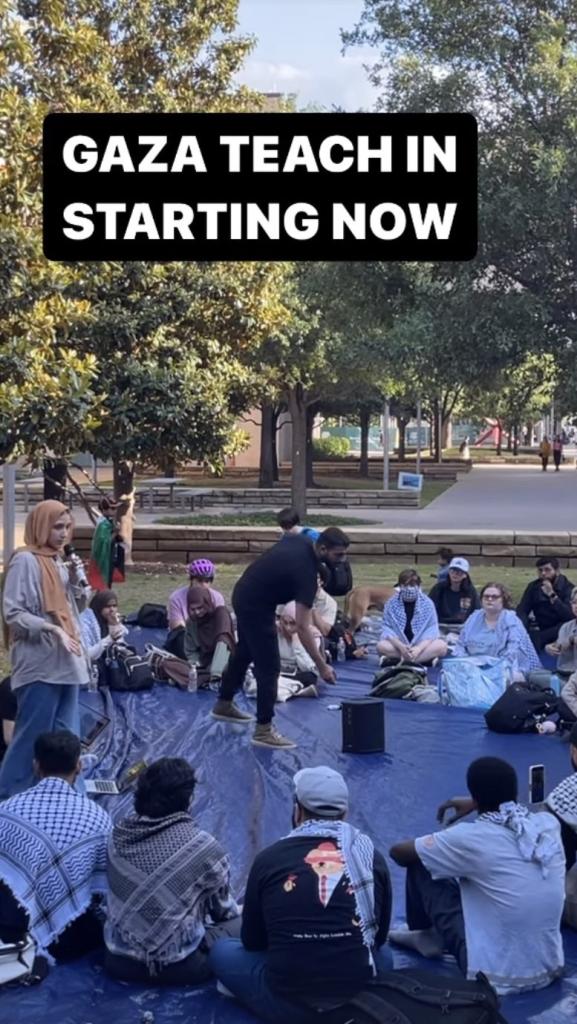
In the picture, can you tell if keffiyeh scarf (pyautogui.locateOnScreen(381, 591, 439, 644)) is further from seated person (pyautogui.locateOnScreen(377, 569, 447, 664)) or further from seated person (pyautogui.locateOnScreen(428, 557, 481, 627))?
seated person (pyautogui.locateOnScreen(428, 557, 481, 627))

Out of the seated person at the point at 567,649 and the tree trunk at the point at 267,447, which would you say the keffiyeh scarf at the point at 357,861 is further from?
the tree trunk at the point at 267,447

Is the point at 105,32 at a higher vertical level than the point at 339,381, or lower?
higher

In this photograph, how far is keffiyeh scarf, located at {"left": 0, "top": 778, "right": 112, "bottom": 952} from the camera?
496cm

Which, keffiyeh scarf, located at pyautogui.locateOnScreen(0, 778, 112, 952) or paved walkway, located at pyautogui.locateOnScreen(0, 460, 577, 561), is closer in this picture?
keffiyeh scarf, located at pyautogui.locateOnScreen(0, 778, 112, 952)

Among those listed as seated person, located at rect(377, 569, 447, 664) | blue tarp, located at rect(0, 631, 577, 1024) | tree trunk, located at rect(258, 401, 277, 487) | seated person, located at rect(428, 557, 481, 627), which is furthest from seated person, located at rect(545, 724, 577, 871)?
tree trunk, located at rect(258, 401, 277, 487)

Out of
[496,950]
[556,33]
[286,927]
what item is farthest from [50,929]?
[556,33]

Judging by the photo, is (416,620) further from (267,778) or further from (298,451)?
(298,451)

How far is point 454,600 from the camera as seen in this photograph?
1266cm

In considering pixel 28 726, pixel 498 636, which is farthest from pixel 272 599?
pixel 498 636

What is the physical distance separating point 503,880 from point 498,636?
5.62 meters

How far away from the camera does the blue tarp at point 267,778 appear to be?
4824 mm

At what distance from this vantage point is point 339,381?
29.1 meters

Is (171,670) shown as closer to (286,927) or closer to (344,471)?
(286,927)

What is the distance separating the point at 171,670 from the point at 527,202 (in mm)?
5637
